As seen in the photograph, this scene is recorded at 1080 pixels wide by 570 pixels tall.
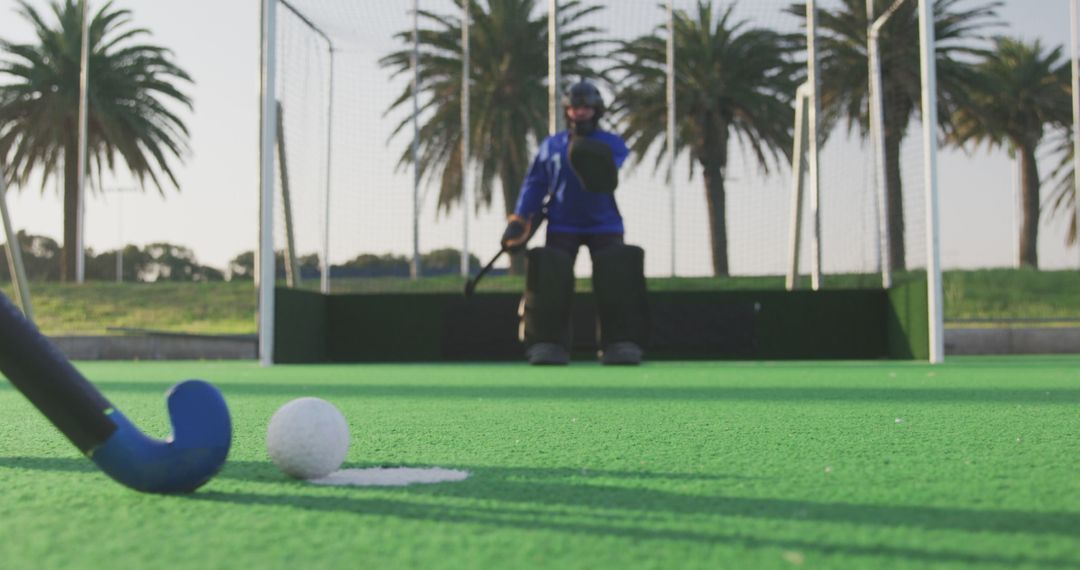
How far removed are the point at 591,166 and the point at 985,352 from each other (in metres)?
8.25

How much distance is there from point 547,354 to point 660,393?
2.24 metres

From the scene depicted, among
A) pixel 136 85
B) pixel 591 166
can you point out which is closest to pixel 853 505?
pixel 591 166

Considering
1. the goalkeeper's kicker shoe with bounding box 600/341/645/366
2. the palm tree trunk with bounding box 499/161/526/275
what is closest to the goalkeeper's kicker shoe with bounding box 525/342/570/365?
the goalkeeper's kicker shoe with bounding box 600/341/645/366

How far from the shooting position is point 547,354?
6.98 meters

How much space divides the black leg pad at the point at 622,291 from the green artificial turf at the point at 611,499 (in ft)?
11.2

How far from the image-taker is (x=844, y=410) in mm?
3713

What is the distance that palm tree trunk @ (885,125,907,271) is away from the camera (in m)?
10.2

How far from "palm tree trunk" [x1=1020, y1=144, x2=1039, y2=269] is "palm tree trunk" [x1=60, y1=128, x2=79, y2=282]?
20238mm

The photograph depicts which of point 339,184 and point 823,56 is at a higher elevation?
point 823,56

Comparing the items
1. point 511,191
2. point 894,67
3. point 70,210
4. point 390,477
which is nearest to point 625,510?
point 390,477

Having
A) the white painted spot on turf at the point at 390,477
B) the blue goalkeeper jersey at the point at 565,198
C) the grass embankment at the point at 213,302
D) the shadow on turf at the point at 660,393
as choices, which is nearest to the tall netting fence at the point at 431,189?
the blue goalkeeper jersey at the point at 565,198

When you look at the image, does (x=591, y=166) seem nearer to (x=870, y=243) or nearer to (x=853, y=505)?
(x=870, y=243)

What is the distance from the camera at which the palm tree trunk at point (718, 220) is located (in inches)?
414

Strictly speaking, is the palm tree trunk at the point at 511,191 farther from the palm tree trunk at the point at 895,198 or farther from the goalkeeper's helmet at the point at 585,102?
the goalkeeper's helmet at the point at 585,102
